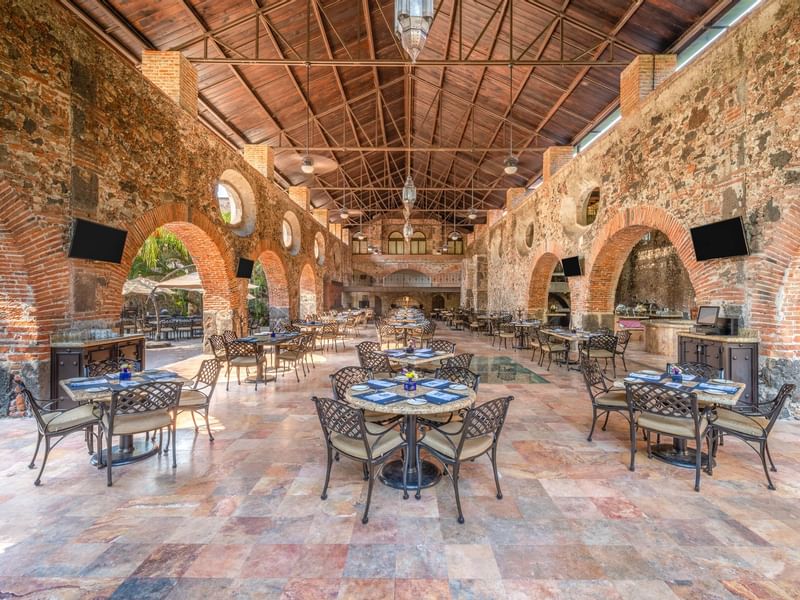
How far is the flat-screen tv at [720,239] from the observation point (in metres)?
4.86

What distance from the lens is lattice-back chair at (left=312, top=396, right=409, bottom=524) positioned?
263cm

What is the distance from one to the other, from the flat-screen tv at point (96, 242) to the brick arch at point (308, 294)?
34.6ft

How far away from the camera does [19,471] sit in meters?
3.26

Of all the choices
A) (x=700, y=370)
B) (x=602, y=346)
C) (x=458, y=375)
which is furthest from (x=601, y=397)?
(x=602, y=346)

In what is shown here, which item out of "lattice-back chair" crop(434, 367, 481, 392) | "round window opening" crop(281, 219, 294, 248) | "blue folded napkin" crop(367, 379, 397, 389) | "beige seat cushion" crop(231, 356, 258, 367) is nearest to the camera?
"blue folded napkin" crop(367, 379, 397, 389)

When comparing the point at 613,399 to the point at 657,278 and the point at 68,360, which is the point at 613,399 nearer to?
the point at 68,360

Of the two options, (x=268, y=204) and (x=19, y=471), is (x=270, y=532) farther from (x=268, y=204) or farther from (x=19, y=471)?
(x=268, y=204)

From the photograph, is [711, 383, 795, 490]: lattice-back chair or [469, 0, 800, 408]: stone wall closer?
[711, 383, 795, 490]: lattice-back chair

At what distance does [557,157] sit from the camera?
10938mm

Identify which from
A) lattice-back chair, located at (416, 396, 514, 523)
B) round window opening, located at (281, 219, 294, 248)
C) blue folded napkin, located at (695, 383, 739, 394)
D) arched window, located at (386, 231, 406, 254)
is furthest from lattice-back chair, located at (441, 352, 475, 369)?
arched window, located at (386, 231, 406, 254)

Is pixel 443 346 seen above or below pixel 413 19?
below

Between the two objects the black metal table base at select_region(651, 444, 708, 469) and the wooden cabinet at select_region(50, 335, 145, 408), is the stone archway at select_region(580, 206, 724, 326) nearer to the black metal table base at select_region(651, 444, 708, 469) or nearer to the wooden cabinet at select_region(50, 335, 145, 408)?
the black metal table base at select_region(651, 444, 708, 469)

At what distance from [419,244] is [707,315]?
2190 centimetres

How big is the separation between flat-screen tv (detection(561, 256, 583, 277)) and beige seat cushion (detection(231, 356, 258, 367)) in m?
7.39
